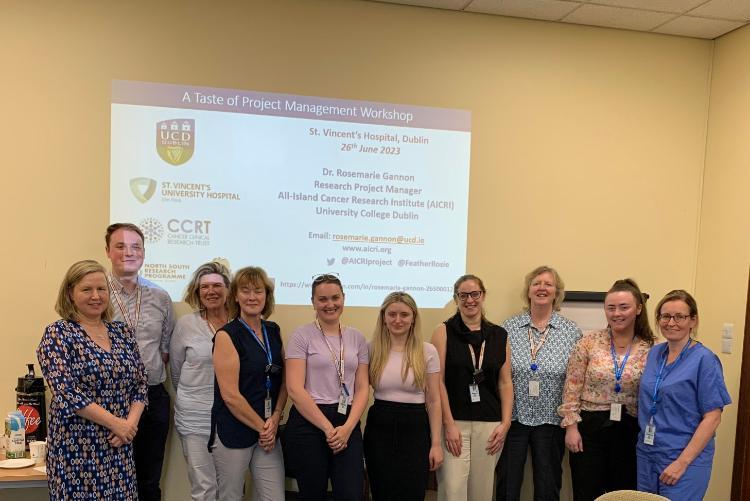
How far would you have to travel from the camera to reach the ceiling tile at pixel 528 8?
11.5 ft

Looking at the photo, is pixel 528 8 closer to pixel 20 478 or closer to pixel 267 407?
pixel 267 407

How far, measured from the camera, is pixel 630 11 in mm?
3592

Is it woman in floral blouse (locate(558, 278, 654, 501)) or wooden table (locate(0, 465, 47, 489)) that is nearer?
wooden table (locate(0, 465, 47, 489))

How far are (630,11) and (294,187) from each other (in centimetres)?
241

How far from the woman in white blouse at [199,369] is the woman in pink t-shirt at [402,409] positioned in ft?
2.72

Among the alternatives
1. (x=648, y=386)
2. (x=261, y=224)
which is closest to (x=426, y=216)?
(x=261, y=224)

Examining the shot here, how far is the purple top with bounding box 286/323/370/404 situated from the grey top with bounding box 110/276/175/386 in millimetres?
782

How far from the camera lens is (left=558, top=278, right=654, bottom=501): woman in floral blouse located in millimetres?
2949

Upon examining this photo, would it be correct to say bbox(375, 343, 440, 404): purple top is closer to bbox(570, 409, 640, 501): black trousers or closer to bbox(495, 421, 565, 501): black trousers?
bbox(495, 421, 565, 501): black trousers

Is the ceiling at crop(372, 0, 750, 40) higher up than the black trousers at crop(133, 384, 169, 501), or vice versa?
the ceiling at crop(372, 0, 750, 40)

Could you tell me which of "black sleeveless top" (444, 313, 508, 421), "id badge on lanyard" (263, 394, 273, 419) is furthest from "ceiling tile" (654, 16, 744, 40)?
"id badge on lanyard" (263, 394, 273, 419)

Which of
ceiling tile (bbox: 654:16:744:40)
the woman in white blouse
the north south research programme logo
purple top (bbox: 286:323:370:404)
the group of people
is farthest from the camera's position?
ceiling tile (bbox: 654:16:744:40)

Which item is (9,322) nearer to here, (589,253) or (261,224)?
(261,224)

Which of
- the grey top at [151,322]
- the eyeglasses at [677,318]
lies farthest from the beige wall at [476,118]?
the eyeglasses at [677,318]
